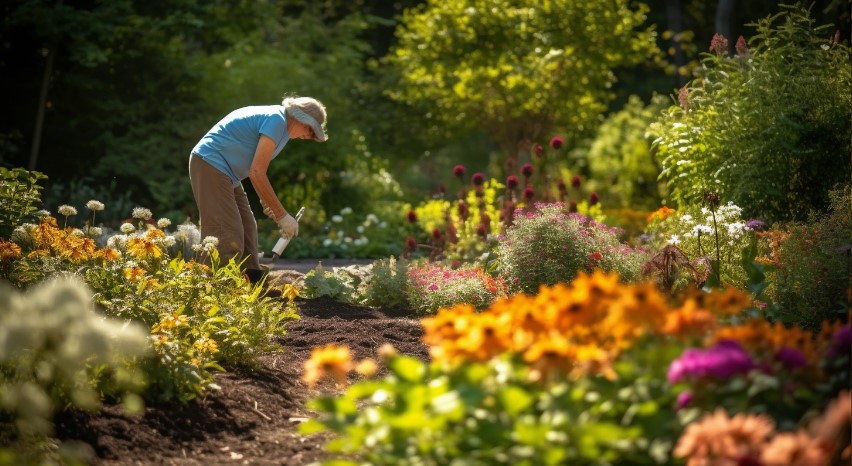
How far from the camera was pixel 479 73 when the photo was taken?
13.1m

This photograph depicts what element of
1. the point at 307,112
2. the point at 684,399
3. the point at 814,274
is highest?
the point at 307,112

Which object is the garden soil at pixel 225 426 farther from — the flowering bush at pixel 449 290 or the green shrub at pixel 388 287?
the green shrub at pixel 388 287

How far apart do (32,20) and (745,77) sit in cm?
760

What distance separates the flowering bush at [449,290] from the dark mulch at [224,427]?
1.43 m

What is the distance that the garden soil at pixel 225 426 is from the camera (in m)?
3.38

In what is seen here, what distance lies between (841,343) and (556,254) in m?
3.44

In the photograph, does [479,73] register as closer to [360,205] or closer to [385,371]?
[360,205]

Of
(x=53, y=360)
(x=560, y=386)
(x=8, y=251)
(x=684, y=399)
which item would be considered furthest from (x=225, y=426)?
(x=684, y=399)

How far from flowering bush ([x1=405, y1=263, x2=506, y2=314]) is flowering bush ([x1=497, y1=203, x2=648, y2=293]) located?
14 cm

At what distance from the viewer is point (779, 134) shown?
6.69 meters

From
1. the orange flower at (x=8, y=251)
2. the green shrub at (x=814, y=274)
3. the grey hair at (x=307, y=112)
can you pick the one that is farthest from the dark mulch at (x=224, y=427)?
the green shrub at (x=814, y=274)

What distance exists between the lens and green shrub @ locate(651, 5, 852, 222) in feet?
22.0

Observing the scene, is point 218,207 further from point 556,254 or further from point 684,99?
point 684,99

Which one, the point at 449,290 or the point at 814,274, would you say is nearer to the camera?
the point at 814,274
